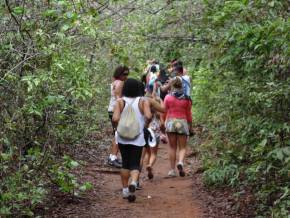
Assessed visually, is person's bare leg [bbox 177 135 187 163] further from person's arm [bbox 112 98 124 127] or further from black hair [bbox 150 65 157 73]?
black hair [bbox 150 65 157 73]

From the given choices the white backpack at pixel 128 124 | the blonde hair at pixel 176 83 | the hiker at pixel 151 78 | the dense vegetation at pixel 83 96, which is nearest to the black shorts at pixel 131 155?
the white backpack at pixel 128 124

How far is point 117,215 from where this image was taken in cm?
794

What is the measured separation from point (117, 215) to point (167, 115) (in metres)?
3.26

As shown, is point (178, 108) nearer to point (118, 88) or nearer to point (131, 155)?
point (118, 88)

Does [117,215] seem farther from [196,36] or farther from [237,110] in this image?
[196,36]

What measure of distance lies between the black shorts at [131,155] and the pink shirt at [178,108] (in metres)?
2.24

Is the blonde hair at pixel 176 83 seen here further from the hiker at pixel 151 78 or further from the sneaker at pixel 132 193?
the hiker at pixel 151 78

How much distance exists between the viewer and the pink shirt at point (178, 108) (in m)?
10.6

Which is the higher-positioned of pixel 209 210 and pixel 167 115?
pixel 167 115

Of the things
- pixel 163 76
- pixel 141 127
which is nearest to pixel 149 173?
pixel 141 127

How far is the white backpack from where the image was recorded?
Answer: 27.3ft

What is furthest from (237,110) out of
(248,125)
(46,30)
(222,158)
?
(46,30)

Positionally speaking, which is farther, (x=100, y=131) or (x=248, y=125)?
(x=100, y=131)

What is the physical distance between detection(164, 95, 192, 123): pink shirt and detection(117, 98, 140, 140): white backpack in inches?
88.1
